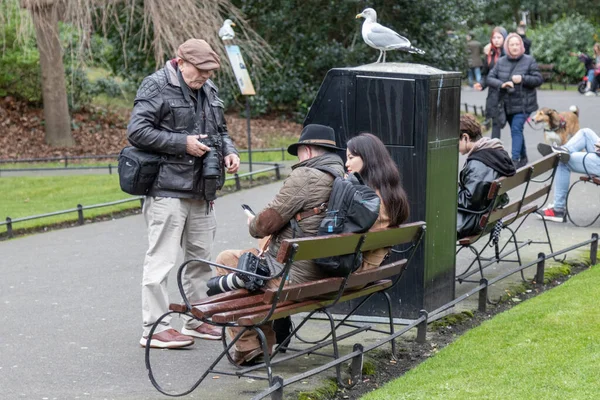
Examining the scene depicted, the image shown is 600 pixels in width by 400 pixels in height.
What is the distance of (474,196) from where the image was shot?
27.0 ft

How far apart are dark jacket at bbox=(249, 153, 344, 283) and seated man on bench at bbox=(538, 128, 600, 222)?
5934 mm

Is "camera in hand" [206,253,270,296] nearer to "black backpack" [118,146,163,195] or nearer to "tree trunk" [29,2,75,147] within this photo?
"black backpack" [118,146,163,195]

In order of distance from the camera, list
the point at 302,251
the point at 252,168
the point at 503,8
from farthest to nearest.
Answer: the point at 503,8, the point at 252,168, the point at 302,251

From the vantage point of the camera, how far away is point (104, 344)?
6.98 metres

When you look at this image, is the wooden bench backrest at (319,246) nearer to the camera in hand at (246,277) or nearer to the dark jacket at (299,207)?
the dark jacket at (299,207)

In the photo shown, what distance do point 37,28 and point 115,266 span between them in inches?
420

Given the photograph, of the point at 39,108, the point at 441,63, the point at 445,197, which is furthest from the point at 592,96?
the point at 445,197

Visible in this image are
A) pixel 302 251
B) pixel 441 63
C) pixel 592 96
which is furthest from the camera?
pixel 592 96

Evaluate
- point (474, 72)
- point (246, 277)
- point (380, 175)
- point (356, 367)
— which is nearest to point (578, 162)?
point (380, 175)

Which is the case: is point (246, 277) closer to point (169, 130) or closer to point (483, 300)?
point (169, 130)

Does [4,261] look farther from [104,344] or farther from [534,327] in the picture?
[534,327]

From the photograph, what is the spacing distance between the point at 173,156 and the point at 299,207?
1.20 metres

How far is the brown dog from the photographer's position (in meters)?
12.8

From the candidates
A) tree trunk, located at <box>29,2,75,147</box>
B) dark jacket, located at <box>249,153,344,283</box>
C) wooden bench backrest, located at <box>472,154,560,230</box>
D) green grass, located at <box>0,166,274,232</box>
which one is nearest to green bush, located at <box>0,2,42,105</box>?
tree trunk, located at <box>29,2,75,147</box>
